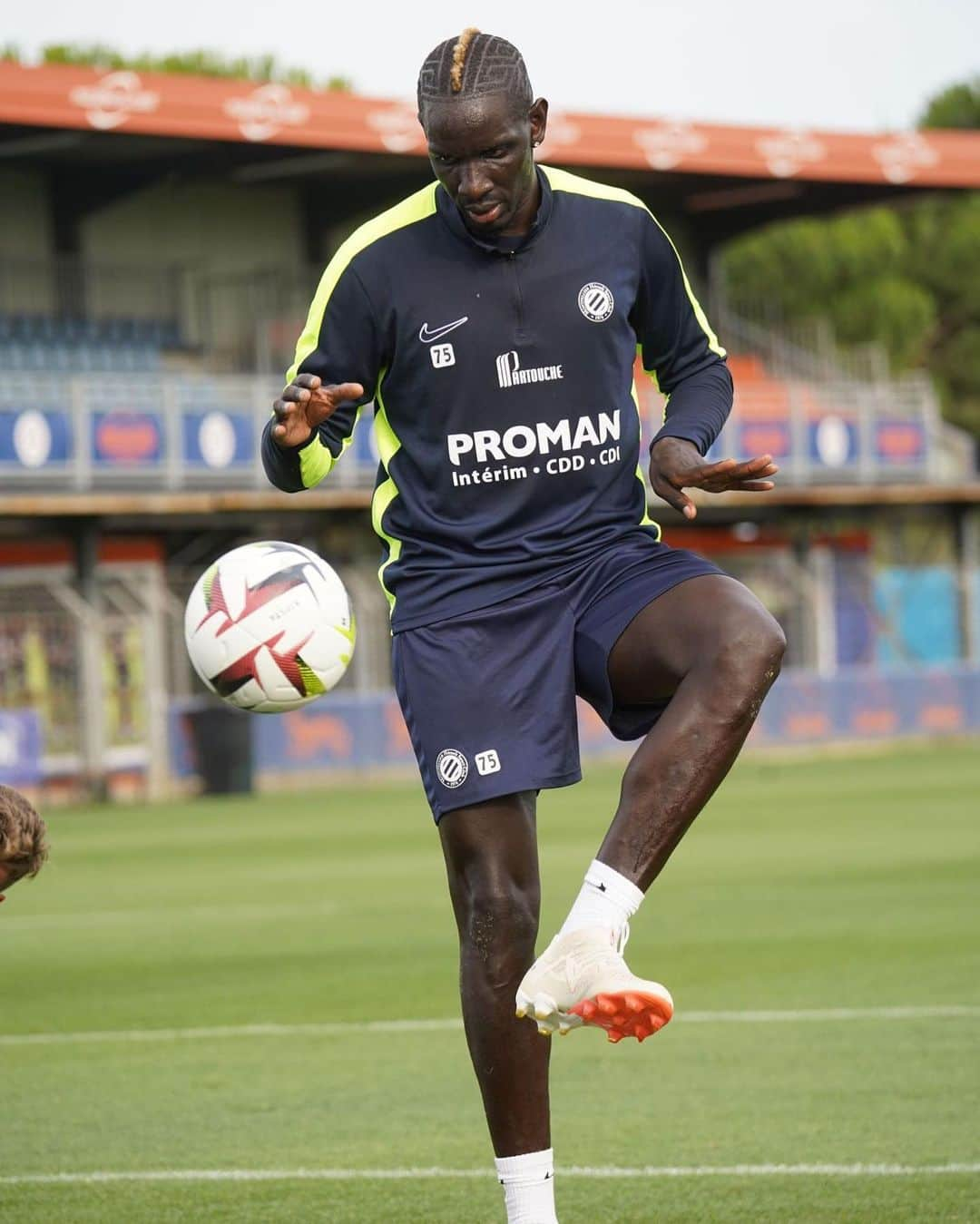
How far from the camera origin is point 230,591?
723 centimetres

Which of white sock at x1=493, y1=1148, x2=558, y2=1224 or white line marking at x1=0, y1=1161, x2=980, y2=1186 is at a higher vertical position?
white sock at x1=493, y1=1148, x2=558, y2=1224

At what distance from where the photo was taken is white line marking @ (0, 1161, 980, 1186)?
621cm

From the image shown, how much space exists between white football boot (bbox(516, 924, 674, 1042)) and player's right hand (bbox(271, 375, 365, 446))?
1319mm

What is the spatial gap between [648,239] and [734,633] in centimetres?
112

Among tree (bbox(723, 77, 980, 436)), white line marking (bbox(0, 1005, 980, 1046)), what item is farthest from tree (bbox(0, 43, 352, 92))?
white line marking (bbox(0, 1005, 980, 1046))

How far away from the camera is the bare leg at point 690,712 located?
15.9ft

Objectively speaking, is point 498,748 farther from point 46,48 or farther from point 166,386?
point 46,48

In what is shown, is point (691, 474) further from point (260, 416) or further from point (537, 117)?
point (260, 416)

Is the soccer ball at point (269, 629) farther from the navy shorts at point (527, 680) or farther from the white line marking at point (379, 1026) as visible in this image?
the white line marking at point (379, 1026)

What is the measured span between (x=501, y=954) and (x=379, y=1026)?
14.1 ft

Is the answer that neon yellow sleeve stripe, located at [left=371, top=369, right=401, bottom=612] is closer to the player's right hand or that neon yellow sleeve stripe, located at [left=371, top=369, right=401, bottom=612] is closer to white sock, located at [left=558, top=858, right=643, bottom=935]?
the player's right hand

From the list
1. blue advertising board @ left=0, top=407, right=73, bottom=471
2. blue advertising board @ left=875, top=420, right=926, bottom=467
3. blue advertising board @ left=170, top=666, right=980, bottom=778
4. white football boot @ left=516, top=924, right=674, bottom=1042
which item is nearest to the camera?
white football boot @ left=516, top=924, right=674, bottom=1042

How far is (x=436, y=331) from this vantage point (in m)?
5.33

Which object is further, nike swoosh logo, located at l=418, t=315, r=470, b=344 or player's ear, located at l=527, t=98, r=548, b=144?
nike swoosh logo, located at l=418, t=315, r=470, b=344
